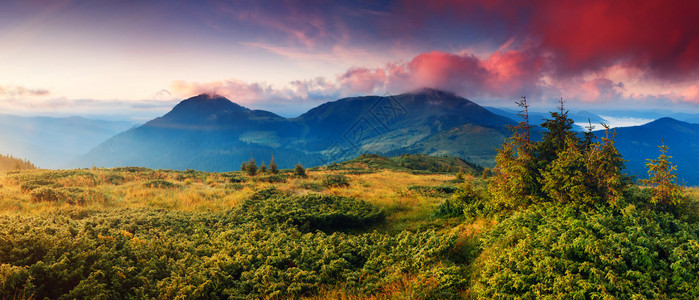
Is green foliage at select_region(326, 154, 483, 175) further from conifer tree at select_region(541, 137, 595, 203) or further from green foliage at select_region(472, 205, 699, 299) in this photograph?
green foliage at select_region(472, 205, 699, 299)

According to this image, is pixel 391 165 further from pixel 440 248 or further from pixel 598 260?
pixel 598 260

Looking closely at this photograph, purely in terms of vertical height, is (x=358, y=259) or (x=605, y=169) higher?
(x=605, y=169)

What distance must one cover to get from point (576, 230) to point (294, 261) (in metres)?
7.51

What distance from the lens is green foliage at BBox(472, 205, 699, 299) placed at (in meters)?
5.22

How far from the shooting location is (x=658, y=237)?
21.3 ft

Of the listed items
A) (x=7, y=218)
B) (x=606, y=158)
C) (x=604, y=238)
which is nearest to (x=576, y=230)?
(x=604, y=238)

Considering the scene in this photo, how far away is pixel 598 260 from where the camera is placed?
19.5 feet

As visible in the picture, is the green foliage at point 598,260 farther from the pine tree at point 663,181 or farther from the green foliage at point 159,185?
the green foliage at point 159,185

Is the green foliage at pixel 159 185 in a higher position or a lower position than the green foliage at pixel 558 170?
lower

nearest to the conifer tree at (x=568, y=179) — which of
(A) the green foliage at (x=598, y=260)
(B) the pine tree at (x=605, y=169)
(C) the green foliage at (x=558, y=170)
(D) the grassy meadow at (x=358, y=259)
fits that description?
(C) the green foliage at (x=558, y=170)

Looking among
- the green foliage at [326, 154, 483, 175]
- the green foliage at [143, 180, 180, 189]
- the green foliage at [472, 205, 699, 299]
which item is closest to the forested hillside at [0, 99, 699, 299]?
the green foliage at [472, 205, 699, 299]

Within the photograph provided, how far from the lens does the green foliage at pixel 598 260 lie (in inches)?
205

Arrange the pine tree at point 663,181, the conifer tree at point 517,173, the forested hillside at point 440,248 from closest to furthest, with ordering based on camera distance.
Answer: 1. the forested hillside at point 440,248
2. the pine tree at point 663,181
3. the conifer tree at point 517,173

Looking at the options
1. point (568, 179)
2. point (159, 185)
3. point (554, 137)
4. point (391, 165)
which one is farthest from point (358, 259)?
point (391, 165)
